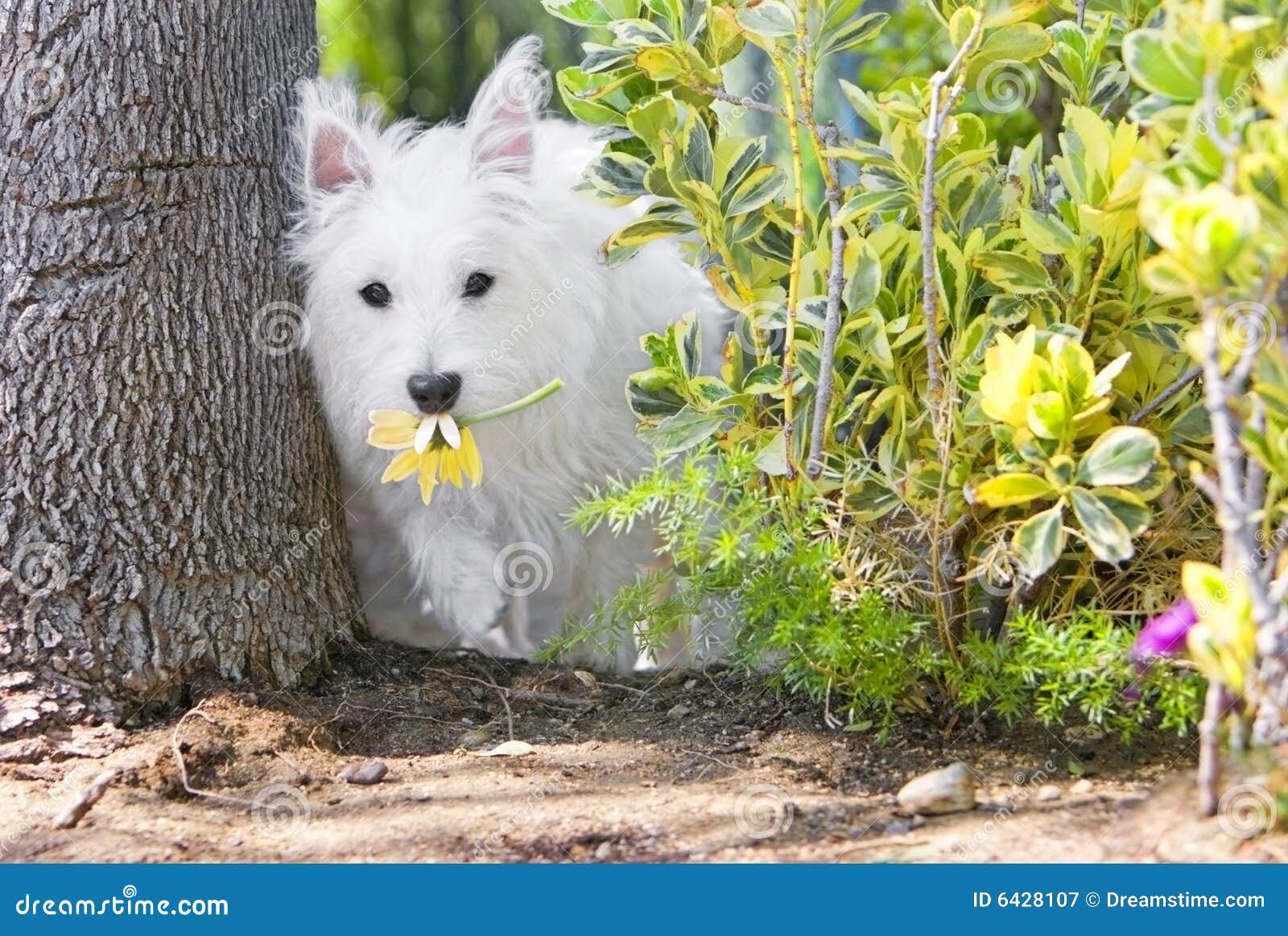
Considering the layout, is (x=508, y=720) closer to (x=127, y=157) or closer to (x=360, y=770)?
(x=360, y=770)

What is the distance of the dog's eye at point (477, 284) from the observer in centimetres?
252

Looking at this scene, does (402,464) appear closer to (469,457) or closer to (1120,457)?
(469,457)

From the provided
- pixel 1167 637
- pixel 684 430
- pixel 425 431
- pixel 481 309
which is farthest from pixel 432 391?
pixel 1167 637

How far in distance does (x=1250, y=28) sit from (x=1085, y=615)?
0.93 meters

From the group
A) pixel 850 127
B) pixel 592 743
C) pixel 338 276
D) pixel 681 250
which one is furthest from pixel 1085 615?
pixel 850 127

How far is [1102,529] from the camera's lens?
69.2 inches

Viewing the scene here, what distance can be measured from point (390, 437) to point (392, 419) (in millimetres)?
38

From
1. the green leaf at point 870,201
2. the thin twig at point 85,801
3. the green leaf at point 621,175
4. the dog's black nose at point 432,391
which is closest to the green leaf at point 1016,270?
the green leaf at point 870,201

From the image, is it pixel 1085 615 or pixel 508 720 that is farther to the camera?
pixel 508 720

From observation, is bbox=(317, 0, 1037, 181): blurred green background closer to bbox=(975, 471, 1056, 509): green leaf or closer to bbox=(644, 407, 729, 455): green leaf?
bbox=(644, 407, 729, 455): green leaf

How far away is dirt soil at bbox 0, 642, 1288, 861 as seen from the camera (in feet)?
5.82

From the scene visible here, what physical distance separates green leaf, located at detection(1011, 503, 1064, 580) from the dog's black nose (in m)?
1.08

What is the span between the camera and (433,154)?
2.62 m

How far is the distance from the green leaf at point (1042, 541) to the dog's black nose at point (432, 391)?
1.08 metres
